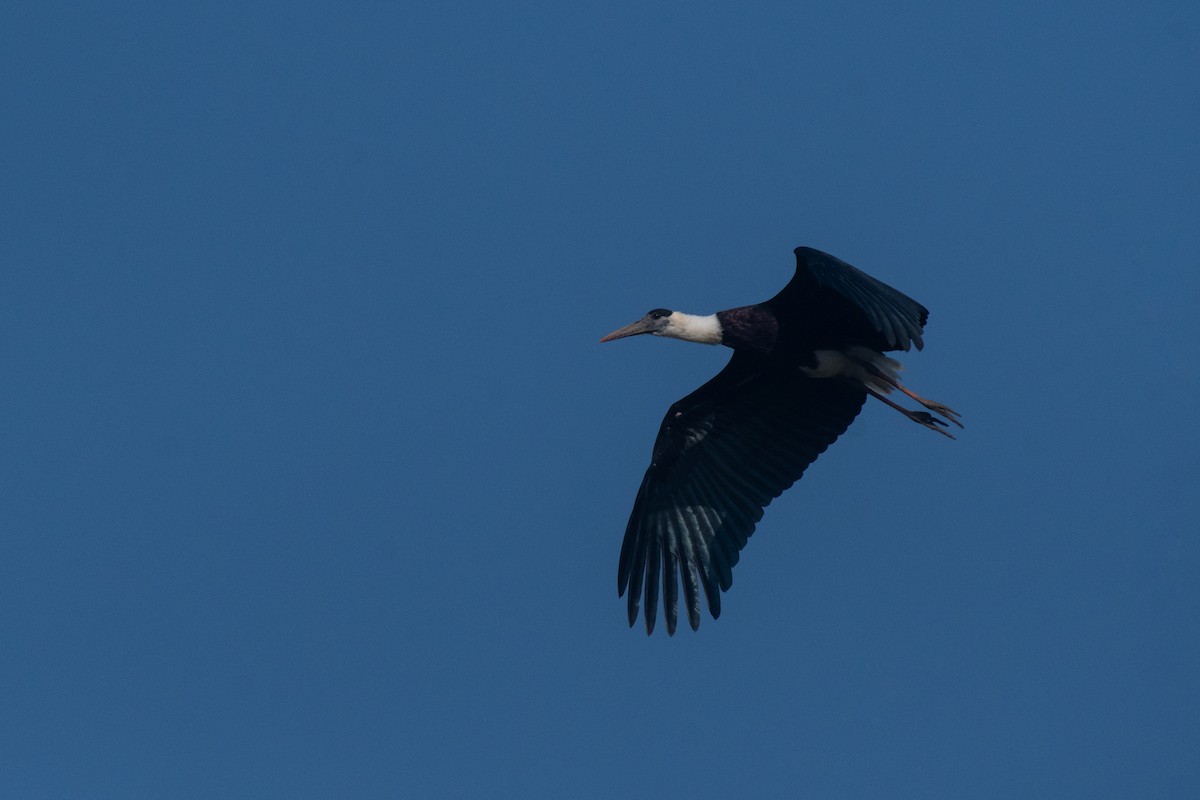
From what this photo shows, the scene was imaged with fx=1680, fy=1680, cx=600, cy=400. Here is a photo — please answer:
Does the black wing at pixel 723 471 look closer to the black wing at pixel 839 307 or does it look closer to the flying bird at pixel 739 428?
the flying bird at pixel 739 428

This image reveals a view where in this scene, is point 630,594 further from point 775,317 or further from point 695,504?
point 775,317

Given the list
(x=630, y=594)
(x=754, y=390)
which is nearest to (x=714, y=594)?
(x=630, y=594)

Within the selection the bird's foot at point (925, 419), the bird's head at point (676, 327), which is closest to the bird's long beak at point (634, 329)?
the bird's head at point (676, 327)

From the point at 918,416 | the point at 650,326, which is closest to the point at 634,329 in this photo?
the point at 650,326

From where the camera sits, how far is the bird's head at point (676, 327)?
44.3ft

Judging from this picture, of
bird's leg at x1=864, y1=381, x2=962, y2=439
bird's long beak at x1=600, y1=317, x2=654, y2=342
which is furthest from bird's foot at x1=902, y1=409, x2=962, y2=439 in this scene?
bird's long beak at x1=600, y1=317, x2=654, y2=342

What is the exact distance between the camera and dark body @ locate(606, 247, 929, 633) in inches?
522

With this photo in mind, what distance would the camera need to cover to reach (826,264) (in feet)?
39.5

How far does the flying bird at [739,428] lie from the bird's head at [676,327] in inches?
0.4

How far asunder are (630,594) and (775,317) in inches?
100

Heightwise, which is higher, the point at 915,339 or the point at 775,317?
the point at 775,317

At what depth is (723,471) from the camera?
13797 millimetres

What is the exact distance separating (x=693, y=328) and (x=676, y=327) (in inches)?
10.0

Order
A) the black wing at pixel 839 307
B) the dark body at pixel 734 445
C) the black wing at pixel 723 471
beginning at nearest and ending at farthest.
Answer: the black wing at pixel 839 307 < the dark body at pixel 734 445 < the black wing at pixel 723 471
